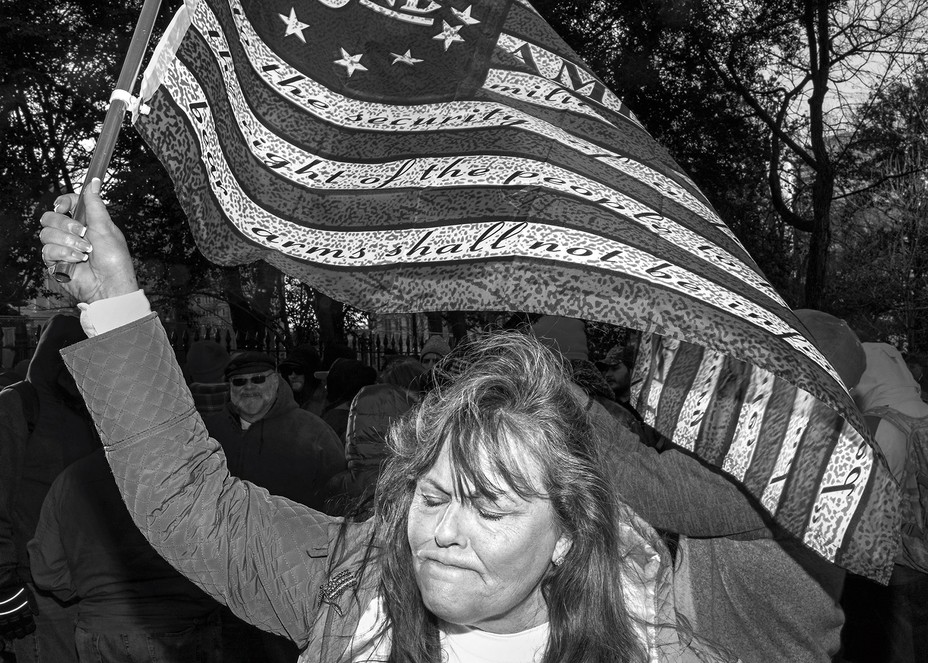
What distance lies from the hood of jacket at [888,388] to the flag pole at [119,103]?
12.4 ft

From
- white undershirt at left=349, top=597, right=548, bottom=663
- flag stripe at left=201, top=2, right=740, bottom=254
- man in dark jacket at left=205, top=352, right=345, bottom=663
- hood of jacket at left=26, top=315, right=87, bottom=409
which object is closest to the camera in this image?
white undershirt at left=349, top=597, right=548, bottom=663

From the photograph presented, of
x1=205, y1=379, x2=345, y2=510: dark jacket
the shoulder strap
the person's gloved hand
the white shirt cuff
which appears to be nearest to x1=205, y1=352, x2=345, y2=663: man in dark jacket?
x1=205, y1=379, x2=345, y2=510: dark jacket

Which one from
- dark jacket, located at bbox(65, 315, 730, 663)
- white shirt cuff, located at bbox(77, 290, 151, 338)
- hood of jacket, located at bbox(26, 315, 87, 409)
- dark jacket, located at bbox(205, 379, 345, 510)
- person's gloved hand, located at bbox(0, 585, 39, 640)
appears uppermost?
white shirt cuff, located at bbox(77, 290, 151, 338)

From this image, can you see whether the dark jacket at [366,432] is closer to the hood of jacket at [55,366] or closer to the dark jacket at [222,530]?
the hood of jacket at [55,366]

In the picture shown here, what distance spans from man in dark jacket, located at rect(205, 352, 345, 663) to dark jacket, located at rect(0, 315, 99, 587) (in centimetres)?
72

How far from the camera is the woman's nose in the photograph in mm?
1666

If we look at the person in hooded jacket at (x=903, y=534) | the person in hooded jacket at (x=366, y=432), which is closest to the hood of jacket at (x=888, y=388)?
the person in hooded jacket at (x=903, y=534)

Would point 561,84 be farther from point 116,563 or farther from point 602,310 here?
point 116,563

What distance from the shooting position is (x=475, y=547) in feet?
5.47

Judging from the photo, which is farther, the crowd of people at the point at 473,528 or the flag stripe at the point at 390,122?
the flag stripe at the point at 390,122

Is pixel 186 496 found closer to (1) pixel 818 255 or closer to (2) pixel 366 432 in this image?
(2) pixel 366 432

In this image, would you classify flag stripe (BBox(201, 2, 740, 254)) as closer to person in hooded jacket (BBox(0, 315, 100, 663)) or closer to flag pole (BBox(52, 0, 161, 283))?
flag pole (BBox(52, 0, 161, 283))

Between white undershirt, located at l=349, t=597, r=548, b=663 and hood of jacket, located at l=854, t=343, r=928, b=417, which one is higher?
hood of jacket, located at l=854, t=343, r=928, b=417

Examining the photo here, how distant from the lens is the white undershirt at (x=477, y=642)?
1783 mm
